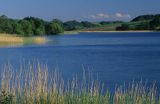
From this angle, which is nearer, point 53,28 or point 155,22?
point 53,28

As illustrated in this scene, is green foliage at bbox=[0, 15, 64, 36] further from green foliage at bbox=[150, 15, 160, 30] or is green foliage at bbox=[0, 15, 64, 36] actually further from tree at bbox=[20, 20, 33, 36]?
green foliage at bbox=[150, 15, 160, 30]

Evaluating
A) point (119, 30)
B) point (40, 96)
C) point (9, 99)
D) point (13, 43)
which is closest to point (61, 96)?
point (40, 96)

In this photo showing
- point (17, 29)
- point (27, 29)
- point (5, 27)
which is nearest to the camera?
point (5, 27)

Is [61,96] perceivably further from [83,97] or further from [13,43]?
[13,43]

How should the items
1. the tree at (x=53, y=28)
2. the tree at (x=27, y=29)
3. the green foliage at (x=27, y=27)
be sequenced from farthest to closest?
the tree at (x=53, y=28)
the tree at (x=27, y=29)
the green foliage at (x=27, y=27)

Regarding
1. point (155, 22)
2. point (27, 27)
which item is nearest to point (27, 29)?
point (27, 27)

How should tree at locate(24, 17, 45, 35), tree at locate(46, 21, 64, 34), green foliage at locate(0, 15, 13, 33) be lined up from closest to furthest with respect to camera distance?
green foliage at locate(0, 15, 13, 33), tree at locate(24, 17, 45, 35), tree at locate(46, 21, 64, 34)

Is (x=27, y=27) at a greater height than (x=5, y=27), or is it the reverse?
(x=5, y=27)

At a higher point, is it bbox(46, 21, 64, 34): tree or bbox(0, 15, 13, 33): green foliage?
bbox(0, 15, 13, 33): green foliage

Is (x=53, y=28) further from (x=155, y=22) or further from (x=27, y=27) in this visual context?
(x=155, y=22)

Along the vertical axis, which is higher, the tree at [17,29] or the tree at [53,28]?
the tree at [17,29]

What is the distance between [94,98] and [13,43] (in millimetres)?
42263

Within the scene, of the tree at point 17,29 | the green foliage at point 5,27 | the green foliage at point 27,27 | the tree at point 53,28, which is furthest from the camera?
the tree at point 53,28

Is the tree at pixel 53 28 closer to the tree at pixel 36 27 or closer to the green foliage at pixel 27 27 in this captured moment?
the green foliage at pixel 27 27
